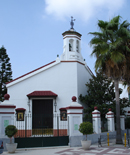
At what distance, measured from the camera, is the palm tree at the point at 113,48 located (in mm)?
16484

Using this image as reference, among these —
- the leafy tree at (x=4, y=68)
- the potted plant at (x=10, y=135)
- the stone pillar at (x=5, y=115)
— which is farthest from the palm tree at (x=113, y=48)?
the leafy tree at (x=4, y=68)

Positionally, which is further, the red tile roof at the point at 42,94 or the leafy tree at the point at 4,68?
the leafy tree at the point at 4,68

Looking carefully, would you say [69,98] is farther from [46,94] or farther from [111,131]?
[111,131]

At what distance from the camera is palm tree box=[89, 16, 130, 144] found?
1648 cm

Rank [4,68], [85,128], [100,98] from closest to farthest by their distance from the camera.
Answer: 1. [85,128]
2. [100,98]
3. [4,68]

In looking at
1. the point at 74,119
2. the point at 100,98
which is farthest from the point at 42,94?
the point at 74,119

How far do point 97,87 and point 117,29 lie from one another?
807cm

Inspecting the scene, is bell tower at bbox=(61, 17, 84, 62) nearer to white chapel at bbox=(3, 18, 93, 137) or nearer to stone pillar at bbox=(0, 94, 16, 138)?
white chapel at bbox=(3, 18, 93, 137)

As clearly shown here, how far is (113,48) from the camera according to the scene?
16500 millimetres

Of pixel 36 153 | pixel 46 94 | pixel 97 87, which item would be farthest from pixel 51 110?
pixel 36 153

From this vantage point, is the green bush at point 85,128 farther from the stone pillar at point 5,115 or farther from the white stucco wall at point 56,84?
the white stucco wall at point 56,84

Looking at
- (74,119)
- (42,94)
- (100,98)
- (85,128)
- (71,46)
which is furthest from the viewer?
(71,46)

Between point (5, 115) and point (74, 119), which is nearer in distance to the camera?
point (5, 115)

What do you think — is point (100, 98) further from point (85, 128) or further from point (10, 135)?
point (10, 135)
